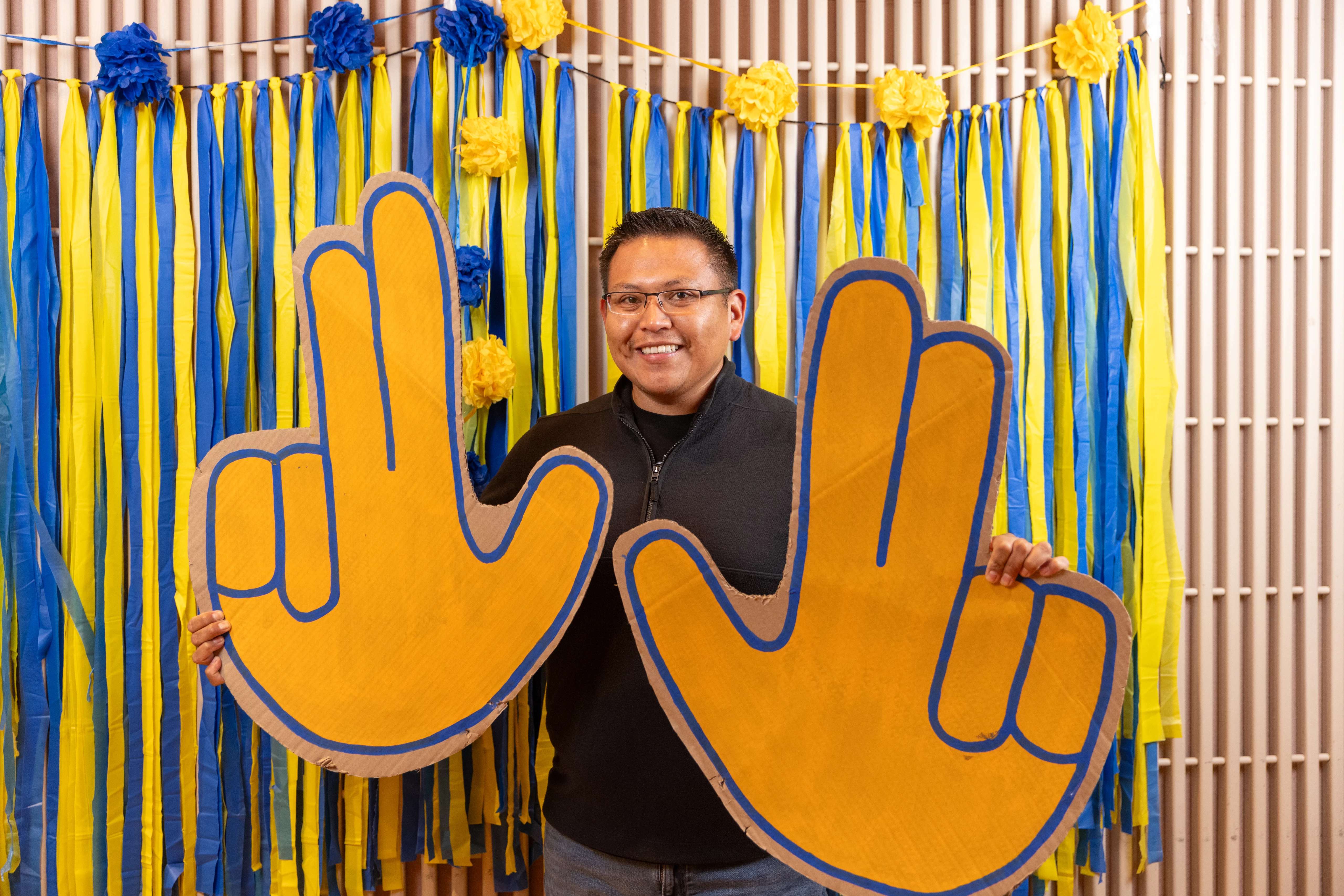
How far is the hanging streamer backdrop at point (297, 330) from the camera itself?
5.17ft

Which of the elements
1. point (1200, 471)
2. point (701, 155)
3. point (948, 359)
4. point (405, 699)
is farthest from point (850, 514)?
point (1200, 471)

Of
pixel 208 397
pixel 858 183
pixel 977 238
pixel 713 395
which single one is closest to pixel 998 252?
pixel 977 238

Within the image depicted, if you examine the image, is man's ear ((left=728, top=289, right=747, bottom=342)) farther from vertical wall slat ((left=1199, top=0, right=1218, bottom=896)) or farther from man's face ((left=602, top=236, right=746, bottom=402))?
vertical wall slat ((left=1199, top=0, right=1218, bottom=896))

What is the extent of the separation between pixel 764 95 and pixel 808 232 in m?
0.27

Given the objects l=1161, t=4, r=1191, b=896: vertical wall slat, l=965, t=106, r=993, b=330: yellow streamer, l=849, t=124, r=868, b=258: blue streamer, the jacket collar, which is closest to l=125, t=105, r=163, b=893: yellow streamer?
the jacket collar

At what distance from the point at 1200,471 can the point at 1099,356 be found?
13.5 inches

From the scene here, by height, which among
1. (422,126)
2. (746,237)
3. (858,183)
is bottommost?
(746,237)

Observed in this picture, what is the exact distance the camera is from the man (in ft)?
3.83

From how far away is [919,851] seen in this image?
0.91 m

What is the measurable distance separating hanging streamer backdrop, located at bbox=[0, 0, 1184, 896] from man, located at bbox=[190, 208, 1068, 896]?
0.37m

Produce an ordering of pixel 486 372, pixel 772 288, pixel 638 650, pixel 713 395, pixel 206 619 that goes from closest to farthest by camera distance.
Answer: pixel 206 619 < pixel 638 650 < pixel 713 395 < pixel 486 372 < pixel 772 288

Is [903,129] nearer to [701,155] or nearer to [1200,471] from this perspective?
[701,155]

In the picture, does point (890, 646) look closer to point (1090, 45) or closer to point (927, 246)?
point (927, 246)

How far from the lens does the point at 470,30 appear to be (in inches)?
61.2
